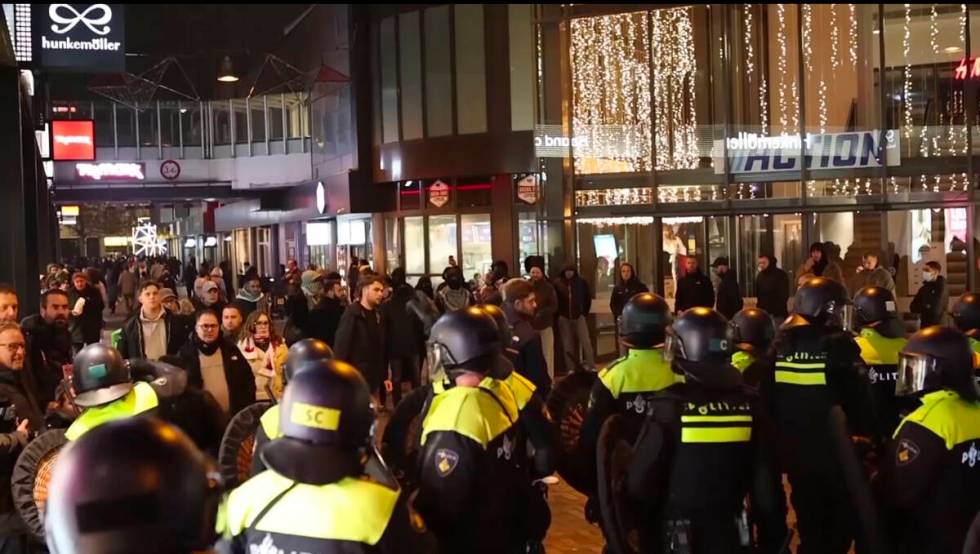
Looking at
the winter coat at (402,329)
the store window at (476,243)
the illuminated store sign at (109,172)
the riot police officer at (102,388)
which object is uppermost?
the illuminated store sign at (109,172)

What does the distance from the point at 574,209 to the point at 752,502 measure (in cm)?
1421

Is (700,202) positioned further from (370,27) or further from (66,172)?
(66,172)

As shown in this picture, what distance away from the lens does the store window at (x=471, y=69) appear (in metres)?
22.5

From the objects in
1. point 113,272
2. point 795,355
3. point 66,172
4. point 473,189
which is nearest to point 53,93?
point 66,172

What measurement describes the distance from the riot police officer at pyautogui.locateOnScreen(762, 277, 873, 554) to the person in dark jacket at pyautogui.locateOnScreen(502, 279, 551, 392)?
2518mm

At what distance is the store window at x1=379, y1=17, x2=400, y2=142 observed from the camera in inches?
974

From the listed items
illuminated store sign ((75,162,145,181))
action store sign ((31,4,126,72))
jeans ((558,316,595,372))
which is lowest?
jeans ((558,316,595,372))

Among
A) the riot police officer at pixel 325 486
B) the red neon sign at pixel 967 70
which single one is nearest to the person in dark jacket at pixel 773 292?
the red neon sign at pixel 967 70

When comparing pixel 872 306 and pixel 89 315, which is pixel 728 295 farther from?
pixel 89 315

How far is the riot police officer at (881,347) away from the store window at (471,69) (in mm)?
15782

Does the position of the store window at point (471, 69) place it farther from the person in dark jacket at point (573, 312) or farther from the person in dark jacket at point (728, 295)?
the person in dark jacket at point (728, 295)

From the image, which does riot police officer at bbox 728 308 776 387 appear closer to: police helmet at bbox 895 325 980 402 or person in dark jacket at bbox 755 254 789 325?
police helmet at bbox 895 325 980 402

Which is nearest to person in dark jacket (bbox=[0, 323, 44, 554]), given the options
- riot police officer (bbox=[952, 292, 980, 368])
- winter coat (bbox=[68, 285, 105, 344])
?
riot police officer (bbox=[952, 292, 980, 368])

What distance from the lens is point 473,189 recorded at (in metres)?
23.4
